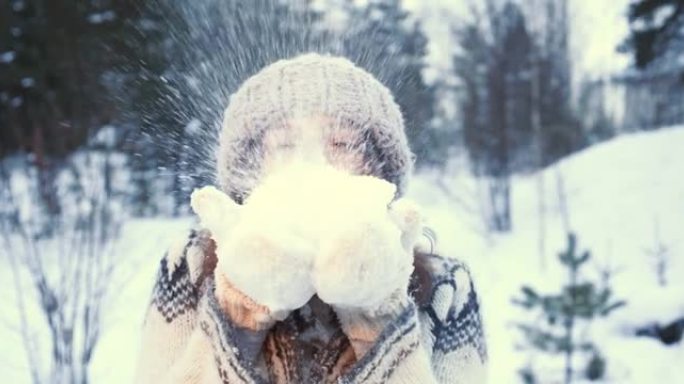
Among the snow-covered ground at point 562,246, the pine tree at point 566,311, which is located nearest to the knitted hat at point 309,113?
the snow-covered ground at point 562,246

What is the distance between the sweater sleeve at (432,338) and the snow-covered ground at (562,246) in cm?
215

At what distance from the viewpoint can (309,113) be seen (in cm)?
114

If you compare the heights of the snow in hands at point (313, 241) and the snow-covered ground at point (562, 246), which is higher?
the snow in hands at point (313, 241)

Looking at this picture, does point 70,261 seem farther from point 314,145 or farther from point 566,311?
point 314,145

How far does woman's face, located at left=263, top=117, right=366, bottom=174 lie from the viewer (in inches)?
42.5

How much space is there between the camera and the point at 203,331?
1.02m

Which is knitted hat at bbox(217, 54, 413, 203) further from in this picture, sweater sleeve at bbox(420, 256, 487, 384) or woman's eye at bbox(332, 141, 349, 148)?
sweater sleeve at bbox(420, 256, 487, 384)

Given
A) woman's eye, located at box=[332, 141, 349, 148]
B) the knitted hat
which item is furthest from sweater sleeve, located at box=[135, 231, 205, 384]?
woman's eye, located at box=[332, 141, 349, 148]

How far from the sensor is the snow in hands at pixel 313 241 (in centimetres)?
85

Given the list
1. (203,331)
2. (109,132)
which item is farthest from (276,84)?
(109,132)

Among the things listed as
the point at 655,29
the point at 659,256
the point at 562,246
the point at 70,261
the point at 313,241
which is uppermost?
the point at 313,241

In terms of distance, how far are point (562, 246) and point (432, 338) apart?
7.87 metres

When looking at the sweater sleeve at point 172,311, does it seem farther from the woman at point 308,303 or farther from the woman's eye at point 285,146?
the woman's eye at point 285,146

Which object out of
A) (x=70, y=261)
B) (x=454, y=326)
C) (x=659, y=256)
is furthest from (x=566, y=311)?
(x=454, y=326)
